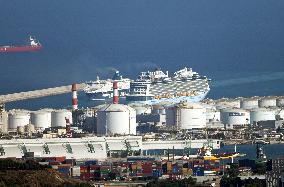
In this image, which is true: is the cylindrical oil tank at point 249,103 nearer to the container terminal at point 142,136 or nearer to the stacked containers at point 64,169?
the container terminal at point 142,136

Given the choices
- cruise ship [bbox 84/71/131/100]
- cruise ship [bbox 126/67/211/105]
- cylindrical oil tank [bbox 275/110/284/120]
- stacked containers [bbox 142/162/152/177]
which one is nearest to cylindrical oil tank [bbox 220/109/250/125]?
cylindrical oil tank [bbox 275/110/284/120]

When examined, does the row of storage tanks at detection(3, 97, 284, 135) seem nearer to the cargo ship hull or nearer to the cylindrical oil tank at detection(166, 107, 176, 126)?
the cylindrical oil tank at detection(166, 107, 176, 126)

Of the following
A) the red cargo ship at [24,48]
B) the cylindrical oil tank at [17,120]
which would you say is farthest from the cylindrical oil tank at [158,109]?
the red cargo ship at [24,48]

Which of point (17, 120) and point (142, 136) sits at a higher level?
point (17, 120)

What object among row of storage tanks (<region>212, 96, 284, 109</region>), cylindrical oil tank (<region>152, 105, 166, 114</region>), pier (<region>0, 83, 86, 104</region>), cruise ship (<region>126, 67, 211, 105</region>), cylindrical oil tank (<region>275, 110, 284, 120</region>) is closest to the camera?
cylindrical oil tank (<region>275, 110, 284, 120</region>)

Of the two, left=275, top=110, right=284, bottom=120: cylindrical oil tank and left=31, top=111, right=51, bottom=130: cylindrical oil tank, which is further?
left=275, top=110, right=284, bottom=120: cylindrical oil tank

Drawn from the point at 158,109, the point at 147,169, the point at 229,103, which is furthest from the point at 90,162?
the point at 229,103

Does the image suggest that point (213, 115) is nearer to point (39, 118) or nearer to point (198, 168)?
point (39, 118)
